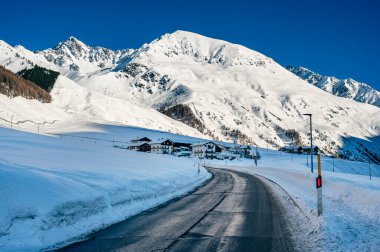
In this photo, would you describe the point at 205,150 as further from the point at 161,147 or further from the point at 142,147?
the point at 142,147

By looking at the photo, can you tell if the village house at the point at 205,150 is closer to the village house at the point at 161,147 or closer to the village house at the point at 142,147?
the village house at the point at 161,147

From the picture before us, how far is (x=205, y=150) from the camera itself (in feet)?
454

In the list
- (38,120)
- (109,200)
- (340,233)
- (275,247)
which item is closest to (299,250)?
(275,247)

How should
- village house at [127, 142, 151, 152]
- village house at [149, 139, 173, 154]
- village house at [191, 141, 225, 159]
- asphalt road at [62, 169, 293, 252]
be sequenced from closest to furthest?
asphalt road at [62, 169, 293, 252] < village house at [127, 142, 151, 152] < village house at [149, 139, 173, 154] < village house at [191, 141, 225, 159]

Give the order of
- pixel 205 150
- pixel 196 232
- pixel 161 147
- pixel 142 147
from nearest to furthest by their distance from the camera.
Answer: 1. pixel 196 232
2. pixel 142 147
3. pixel 161 147
4. pixel 205 150

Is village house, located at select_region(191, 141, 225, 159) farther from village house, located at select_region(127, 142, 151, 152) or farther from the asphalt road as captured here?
the asphalt road

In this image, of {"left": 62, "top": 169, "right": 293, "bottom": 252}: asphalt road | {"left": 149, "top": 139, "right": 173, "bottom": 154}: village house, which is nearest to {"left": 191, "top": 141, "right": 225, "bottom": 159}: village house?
{"left": 149, "top": 139, "right": 173, "bottom": 154}: village house

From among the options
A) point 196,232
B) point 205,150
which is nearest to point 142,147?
point 205,150

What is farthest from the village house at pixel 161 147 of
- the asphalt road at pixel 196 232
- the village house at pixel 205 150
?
the asphalt road at pixel 196 232

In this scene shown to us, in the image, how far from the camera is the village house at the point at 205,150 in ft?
452

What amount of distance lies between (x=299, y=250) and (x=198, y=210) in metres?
6.69

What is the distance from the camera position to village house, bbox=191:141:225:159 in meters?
138

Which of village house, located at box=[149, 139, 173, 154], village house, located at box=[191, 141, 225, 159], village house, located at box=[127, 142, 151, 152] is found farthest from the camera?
village house, located at box=[191, 141, 225, 159]

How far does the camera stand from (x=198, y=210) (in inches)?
594
